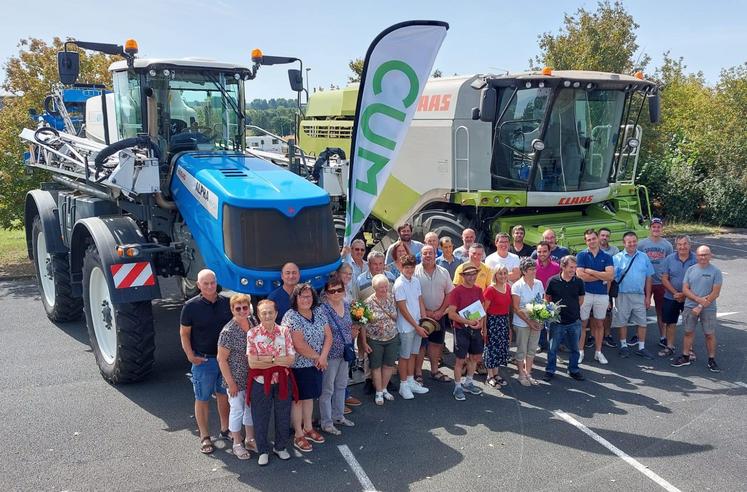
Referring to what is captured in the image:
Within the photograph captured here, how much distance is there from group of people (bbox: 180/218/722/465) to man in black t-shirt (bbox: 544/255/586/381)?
0.01 metres

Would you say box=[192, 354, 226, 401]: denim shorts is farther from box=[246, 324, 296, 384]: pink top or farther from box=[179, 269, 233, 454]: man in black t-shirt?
box=[246, 324, 296, 384]: pink top

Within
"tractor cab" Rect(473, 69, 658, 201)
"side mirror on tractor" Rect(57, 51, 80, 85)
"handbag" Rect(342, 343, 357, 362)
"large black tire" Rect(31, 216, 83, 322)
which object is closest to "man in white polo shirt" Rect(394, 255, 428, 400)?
"handbag" Rect(342, 343, 357, 362)

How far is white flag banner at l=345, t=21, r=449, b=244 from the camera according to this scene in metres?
6.89

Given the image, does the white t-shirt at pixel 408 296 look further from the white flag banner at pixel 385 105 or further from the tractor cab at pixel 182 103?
the tractor cab at pixel 182 103

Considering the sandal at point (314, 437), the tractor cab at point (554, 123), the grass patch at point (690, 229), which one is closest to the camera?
the sandal at point (314, 437)

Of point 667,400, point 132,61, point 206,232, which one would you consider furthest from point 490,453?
point 132,61

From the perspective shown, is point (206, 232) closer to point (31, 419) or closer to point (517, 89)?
point (31, 419)

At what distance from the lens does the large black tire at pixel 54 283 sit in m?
8.59

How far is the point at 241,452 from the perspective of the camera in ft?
17.3

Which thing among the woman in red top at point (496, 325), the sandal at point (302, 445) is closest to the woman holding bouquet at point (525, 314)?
the woman in red top at point (496, 325)

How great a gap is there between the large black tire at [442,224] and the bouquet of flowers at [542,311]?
9.65ft

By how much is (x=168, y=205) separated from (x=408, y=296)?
272cm

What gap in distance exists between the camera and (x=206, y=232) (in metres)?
6.03

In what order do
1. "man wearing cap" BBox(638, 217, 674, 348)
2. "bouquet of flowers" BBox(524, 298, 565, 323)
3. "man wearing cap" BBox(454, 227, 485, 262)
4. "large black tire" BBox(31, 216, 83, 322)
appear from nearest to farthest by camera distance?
"bouquet of flowers" BBox(524, 298, 565, 323) → "man wearing cap" BBox(454, 227, 485, 262) → "man wearing cap" BBox(638, 217, 674, 348) → "large black tire" BBox(31, 216, 83, 322)
